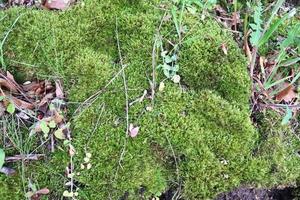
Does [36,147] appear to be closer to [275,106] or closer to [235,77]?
[235,77]

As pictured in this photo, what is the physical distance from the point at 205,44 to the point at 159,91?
1.34 feet

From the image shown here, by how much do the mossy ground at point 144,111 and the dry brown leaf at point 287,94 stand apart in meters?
0.19

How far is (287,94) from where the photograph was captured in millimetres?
2383

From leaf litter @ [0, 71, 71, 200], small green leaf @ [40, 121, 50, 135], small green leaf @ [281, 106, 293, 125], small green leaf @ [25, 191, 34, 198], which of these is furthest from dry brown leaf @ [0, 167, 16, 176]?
small green leaf @ [281, 106, 293, 125]

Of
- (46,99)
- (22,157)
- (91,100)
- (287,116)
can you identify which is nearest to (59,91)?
(46,99)

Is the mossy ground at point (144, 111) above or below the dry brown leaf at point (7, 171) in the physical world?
above

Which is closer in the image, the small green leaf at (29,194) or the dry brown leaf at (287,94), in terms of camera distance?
the small green leaf at (29,194)

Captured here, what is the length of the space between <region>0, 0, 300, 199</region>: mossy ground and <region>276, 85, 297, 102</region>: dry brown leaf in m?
0.19

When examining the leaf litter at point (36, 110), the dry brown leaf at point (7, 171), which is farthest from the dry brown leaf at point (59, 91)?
the dry brown leaf at point (7, 171)

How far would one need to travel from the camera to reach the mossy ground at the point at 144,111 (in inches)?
83.3

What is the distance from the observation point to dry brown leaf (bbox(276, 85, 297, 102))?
2.38 m

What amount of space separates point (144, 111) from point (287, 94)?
88 centimetres

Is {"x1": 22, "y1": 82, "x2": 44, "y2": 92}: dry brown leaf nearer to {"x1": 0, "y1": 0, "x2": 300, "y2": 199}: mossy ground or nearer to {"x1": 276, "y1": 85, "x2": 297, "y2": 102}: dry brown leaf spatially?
{"x1": 0, "y1": 0, "x2": 300, "y2": 199}: mossy ground

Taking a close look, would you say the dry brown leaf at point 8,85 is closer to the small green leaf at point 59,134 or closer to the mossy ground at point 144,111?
the mossy ground at point 144,111
